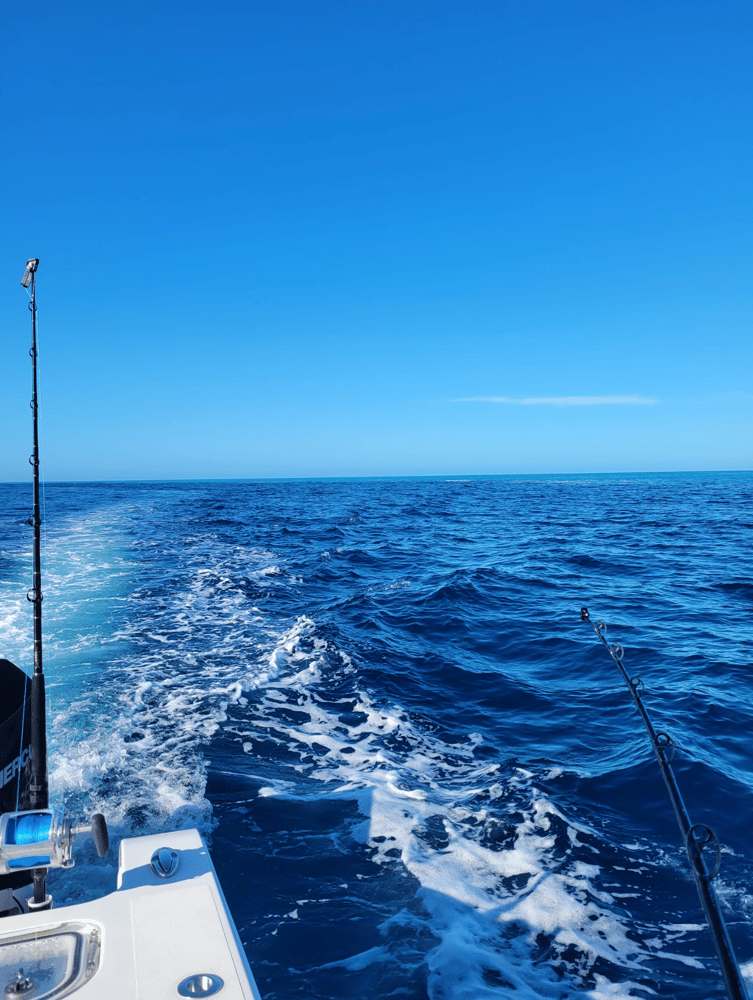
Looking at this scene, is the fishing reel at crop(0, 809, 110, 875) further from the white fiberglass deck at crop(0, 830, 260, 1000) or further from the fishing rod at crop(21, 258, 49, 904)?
the fishing rod at crop(21, 258, 49, 904)

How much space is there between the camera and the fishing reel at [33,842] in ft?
6.79

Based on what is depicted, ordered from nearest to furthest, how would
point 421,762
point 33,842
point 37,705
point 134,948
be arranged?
point 134,948 → point 33,842 → point 37,705 → point 421,762

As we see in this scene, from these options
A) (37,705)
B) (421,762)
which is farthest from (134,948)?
(421,762)

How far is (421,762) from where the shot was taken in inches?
206

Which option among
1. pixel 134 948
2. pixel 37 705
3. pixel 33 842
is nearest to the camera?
pixel 134 948

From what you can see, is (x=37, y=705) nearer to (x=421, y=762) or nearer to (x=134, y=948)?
(x=134, y=948)

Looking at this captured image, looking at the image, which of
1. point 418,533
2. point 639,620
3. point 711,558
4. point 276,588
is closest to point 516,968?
point 639,620

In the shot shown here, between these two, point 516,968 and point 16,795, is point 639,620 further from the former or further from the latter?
point 16,795

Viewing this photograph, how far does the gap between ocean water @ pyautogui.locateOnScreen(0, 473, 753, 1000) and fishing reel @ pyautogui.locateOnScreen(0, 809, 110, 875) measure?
1.46 m

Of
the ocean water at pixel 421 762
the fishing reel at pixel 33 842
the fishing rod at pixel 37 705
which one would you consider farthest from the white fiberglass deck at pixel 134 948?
the ocean water at pixel 421 762

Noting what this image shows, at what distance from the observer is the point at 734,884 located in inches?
143

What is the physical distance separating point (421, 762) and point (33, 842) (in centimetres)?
372

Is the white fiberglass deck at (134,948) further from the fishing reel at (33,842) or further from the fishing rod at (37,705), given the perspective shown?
the fishing rod at (37,705)

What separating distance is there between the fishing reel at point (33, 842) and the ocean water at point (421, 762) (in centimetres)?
146
